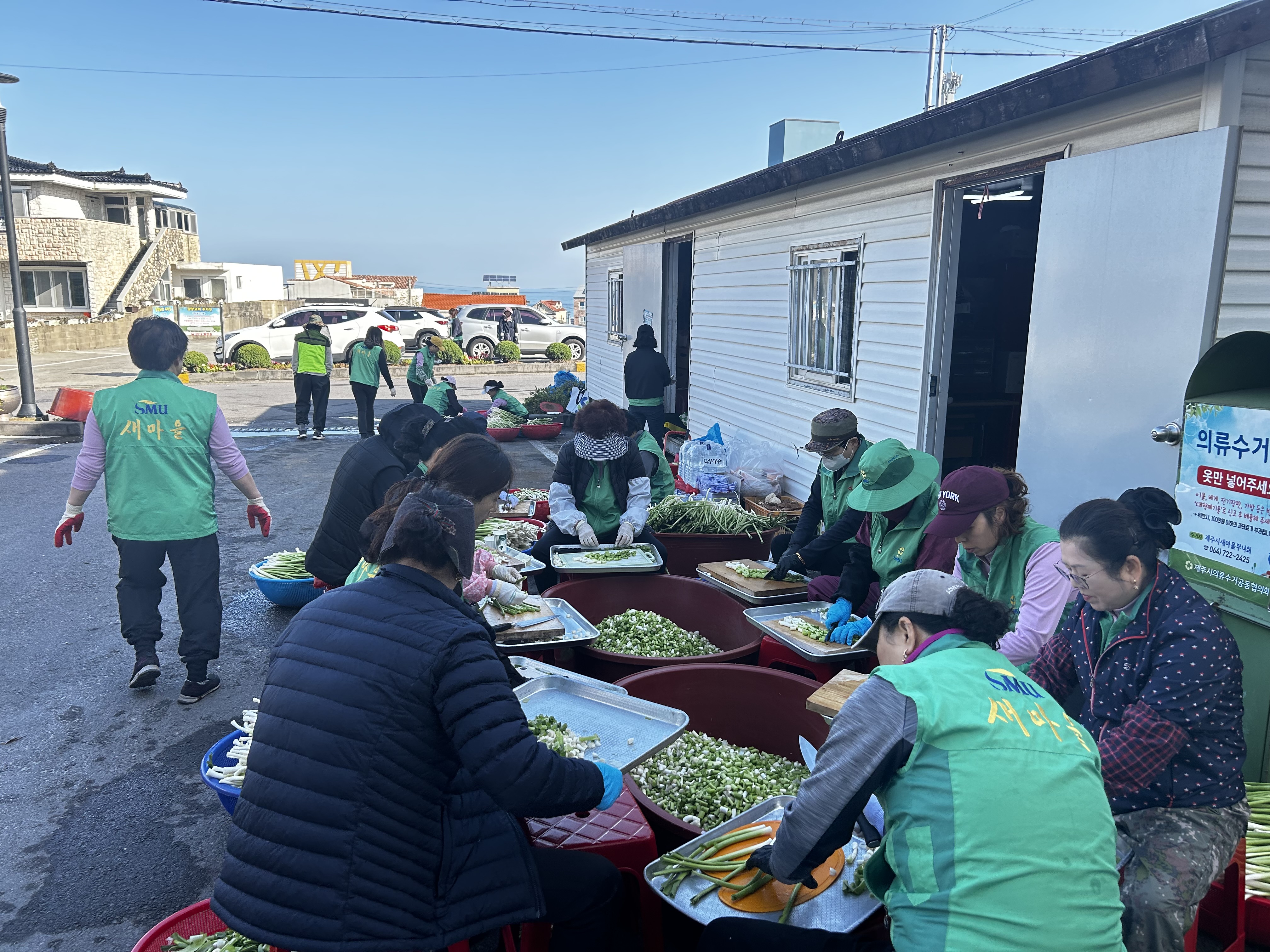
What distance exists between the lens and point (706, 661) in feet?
12.8

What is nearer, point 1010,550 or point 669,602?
point 1010,550

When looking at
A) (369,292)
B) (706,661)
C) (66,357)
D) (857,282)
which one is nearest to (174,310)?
(66,357)

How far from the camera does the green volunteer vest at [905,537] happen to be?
4.29 m

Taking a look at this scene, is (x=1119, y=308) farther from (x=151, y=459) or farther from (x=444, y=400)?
(x=444, y=400)

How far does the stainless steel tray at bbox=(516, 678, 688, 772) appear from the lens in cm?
296

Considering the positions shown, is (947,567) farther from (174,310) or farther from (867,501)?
(174,310)

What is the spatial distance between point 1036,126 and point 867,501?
2354mm

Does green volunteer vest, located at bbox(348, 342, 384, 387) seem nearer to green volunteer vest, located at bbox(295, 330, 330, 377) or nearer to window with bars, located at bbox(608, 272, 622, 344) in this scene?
green volunteer vest, located at bbox(295, 330, 330, 377)

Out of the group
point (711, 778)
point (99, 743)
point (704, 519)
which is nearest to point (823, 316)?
point (704, 519)

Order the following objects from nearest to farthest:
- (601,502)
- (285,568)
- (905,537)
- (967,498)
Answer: (967,498)
(905,537)
(601,502)
(285,568)

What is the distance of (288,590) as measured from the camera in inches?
236

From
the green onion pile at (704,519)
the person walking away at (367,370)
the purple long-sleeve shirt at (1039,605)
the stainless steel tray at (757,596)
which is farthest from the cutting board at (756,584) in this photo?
the person walking away at (367,370)

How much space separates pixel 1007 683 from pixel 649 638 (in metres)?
2.66

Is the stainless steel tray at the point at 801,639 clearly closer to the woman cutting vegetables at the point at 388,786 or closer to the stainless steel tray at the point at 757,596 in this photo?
the stainless steel tray at the point at 757,596
